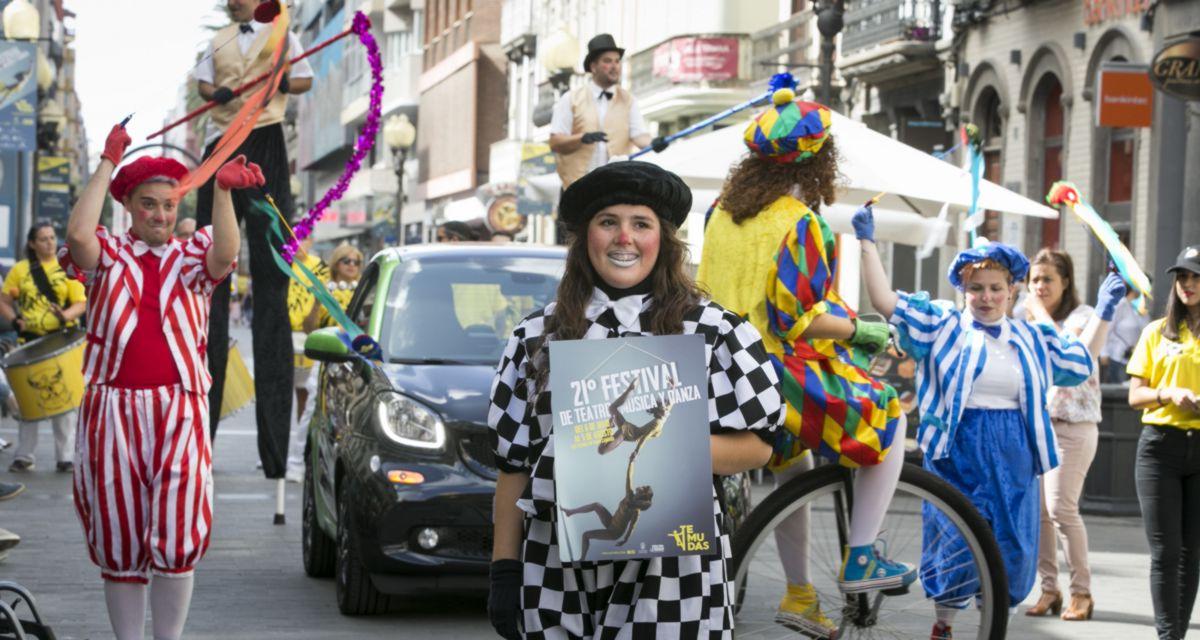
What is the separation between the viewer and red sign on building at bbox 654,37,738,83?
38594mm

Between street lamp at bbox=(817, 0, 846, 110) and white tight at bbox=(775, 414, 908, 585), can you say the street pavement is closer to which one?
white tight at bbox=(775, 414, 908, 585)

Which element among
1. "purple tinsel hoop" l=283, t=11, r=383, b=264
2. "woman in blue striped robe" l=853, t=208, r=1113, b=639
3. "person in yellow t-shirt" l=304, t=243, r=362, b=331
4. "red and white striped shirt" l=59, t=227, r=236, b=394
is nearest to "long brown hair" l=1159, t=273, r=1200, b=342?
"woman in blue striped robe" l=853, t=208, r=1113, b=639

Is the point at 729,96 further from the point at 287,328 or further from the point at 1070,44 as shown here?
the point at 287,328

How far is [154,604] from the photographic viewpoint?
684 centimetres

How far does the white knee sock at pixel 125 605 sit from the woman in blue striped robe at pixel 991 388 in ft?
8.96

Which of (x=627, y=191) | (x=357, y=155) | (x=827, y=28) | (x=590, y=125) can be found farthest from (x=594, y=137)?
(x=827, y=28)

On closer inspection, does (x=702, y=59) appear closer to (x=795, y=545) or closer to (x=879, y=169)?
(x=879, y=169)

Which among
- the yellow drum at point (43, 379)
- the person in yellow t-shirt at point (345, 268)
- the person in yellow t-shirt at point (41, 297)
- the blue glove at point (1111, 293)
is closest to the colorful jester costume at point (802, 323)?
the blue glove at point (1111, 293)

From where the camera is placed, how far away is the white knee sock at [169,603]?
22.3ft

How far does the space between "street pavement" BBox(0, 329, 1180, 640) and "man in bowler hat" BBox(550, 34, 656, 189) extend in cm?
274

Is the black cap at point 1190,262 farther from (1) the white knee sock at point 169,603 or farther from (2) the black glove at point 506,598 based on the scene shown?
(2) the black glove at point 506,598

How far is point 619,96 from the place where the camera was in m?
12.7

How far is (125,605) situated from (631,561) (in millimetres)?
2913

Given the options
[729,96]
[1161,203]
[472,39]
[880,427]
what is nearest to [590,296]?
[880,427]
